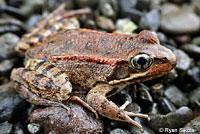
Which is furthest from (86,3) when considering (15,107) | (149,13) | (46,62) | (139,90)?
(15,107)

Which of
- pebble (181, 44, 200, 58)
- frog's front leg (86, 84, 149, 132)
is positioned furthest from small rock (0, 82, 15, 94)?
pebble (181, 44, 200, 58)

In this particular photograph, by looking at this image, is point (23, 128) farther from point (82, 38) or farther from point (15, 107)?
point (82, 38)

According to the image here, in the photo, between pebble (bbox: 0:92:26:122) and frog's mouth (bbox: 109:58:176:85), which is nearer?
frog's mouth (bbox: 109:58:176:85)

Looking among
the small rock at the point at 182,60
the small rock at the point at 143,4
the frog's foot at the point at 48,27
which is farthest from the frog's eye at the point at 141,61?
the small rock at the point at 143,4

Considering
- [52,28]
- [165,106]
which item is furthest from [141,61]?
[52,28]

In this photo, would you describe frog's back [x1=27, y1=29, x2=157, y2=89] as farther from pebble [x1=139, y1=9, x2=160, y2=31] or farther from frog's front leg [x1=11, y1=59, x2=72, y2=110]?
pebble [x1=139, y1=9, x2=160, y2=31]

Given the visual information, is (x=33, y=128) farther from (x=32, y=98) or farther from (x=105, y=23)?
(x=105, y=23)
